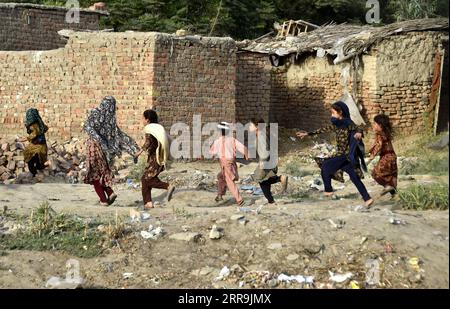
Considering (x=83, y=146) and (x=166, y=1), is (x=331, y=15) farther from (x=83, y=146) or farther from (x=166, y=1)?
(x=83, y=146)

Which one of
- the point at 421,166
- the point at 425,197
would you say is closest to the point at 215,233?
the point at 425,197

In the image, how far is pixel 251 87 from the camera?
48.0ft

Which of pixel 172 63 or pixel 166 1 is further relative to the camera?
pixel 166 1

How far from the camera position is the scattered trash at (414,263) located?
6047 millimetres

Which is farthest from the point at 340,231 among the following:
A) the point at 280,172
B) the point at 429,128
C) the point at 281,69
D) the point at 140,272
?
the point at 281,69

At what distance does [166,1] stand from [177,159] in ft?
33.8

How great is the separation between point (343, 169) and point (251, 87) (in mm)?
6811

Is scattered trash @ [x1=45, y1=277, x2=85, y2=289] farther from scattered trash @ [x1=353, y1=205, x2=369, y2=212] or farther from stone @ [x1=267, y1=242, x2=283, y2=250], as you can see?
scattered trash @ [x1=353, y1=205, x2=369, y2=212]

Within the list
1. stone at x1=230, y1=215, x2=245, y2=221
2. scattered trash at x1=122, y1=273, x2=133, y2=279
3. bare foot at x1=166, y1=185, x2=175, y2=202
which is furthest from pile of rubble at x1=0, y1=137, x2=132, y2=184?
scattered trash at x1=122, y1=273, x2=133, y2=279

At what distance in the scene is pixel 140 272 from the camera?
6.48 meters

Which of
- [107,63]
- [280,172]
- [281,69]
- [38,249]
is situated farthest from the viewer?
[281,69]

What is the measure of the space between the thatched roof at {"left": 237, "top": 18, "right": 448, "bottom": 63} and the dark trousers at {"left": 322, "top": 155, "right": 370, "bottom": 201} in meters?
6.87

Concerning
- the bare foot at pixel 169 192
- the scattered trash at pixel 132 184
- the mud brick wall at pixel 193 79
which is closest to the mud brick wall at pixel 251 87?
the mud brick wall at pixel 193 79

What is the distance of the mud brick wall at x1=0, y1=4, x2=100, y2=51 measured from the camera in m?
16.7
